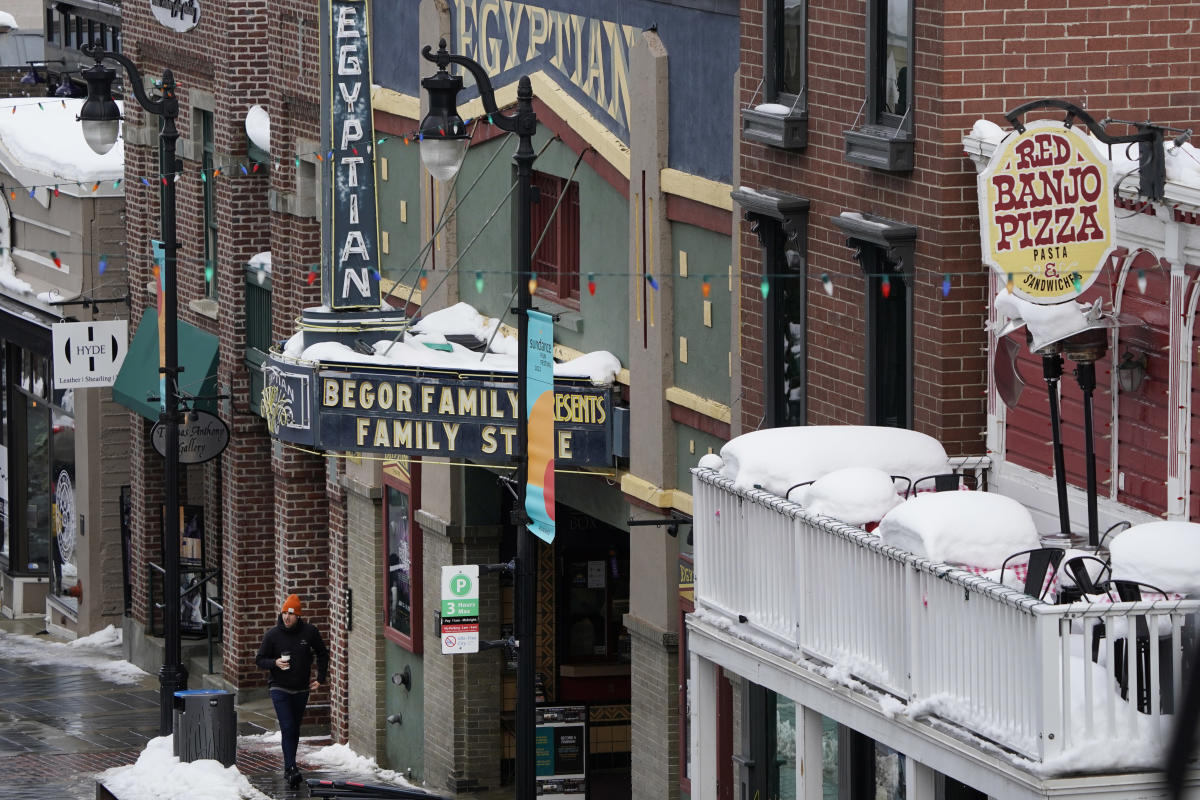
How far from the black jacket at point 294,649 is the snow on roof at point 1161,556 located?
12771 mm

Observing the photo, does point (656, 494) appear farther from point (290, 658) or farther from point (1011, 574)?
point (1011, 574)

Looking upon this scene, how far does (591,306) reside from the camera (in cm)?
2095

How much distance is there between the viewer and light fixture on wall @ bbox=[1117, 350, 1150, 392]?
13.2 meters

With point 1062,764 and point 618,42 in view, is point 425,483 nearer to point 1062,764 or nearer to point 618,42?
point 618,42

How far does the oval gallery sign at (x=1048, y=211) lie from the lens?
41.9 feet

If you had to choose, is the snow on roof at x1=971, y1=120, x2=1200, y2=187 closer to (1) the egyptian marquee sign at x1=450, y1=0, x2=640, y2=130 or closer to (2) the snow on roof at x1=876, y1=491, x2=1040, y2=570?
(2) the snow on roof at x1=876, y1=491, x2=1040, y2=570

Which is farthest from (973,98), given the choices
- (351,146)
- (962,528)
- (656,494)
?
(351,146)

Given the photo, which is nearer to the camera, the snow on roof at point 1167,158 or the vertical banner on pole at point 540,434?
the snow on roof at point 1167,158

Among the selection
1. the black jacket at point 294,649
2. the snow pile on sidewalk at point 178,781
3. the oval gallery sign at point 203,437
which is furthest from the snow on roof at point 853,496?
the oval gallery sign at point 203,437

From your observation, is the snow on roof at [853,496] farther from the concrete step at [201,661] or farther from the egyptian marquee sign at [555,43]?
the concrete step at [201,661]

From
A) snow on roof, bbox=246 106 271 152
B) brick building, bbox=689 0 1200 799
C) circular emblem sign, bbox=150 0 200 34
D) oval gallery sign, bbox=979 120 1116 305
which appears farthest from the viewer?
circular emblem sign, bbox=150 0 200 34

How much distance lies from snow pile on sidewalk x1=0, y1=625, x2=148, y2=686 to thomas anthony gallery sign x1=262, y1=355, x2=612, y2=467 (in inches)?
480

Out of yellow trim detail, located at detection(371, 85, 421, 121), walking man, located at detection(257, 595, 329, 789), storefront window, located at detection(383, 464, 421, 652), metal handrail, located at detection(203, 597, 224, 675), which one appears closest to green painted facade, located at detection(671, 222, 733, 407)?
walking man, located at detection(257, 595, 329, 789)

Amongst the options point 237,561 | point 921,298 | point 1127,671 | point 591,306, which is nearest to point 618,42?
point 591,306
